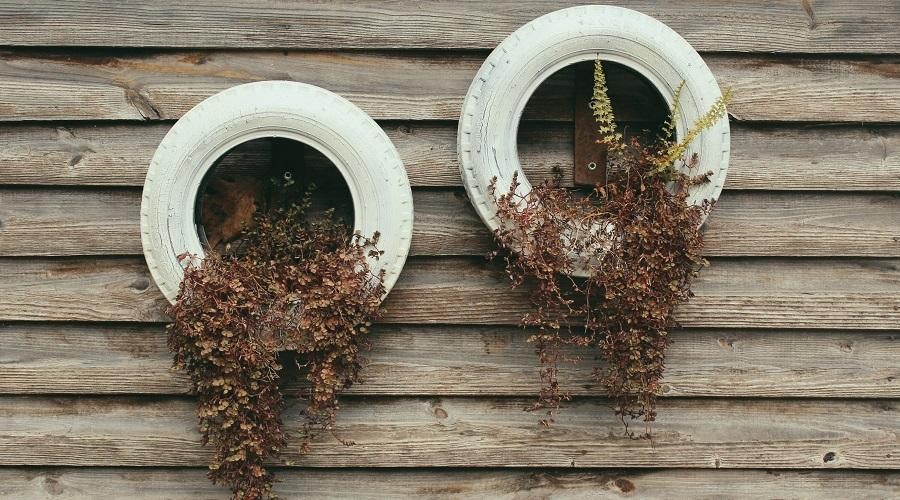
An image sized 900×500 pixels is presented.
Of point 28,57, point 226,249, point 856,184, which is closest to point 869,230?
point 856,184

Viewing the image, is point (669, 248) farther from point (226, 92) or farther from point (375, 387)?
point (226, 92)

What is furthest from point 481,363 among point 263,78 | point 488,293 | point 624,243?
point 263,78

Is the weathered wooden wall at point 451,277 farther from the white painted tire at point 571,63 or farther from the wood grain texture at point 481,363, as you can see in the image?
the white painted tire at point 571,63

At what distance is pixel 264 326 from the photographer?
1705mm

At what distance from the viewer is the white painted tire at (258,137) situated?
172 cm

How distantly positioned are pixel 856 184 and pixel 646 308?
681 millimetres

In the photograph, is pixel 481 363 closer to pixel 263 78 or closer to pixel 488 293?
pixel 488 293

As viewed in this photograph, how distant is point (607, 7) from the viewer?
5.70ft

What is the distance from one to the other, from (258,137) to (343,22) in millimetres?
367

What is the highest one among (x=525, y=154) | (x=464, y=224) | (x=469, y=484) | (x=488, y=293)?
(x=525, y=154)

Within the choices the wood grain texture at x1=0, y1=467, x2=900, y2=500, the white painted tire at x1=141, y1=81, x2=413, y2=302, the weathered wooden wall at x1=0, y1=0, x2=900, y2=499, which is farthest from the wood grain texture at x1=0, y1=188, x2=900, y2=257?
the wood grain texture at x1=0, y1=467, x2=900, y2=500

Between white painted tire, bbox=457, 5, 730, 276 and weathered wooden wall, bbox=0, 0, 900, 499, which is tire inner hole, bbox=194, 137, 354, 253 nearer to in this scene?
weathered wooden wall, bbox=0, 0, 900, 499

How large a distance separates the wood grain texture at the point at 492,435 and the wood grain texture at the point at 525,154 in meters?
0.58

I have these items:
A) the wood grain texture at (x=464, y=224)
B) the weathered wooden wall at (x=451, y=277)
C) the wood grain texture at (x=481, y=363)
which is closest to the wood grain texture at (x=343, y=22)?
the weathered wooden wall at (x=451, y=277)
